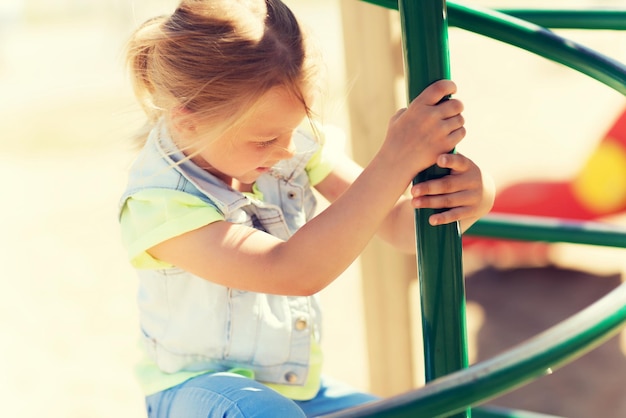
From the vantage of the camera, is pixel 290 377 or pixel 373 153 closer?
pixel 290 377

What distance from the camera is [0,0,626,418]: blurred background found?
10.2 ft

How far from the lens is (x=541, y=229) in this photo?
142cm

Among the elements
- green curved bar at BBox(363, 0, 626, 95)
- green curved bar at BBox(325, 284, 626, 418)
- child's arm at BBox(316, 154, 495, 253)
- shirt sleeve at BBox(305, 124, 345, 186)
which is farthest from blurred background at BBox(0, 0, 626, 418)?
green curved bar at BBox(325, 284, 626, 418)

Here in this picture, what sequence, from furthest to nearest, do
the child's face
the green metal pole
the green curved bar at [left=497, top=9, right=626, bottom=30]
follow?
the green curved bar at [left=497, top=9, right=626, bottom=30] → the child's face → the green metal pole

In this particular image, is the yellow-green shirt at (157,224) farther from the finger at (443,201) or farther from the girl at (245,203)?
the finger at (443,201)

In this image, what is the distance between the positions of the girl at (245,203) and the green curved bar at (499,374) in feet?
0.69

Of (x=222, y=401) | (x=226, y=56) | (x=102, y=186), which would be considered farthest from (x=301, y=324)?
(x=102, y=186)

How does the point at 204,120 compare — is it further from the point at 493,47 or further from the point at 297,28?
the point at 493,47

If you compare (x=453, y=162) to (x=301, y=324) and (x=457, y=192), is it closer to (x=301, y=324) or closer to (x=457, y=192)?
(x=457, y=192)

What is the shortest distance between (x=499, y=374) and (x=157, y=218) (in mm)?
571

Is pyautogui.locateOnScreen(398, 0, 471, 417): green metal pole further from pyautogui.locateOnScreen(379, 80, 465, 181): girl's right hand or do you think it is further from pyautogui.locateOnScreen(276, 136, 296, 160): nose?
pyautogui.locateOnScreen(276, 136, 296, 160): nose

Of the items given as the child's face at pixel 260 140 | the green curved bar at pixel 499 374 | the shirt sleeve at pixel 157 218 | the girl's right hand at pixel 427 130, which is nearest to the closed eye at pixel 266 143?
the child's face at pixel 260 140

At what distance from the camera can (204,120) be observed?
1195mm

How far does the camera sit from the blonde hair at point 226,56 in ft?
3.79
